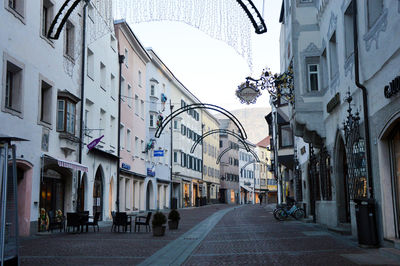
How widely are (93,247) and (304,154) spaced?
16356 millimetres

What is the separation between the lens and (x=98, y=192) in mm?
29078

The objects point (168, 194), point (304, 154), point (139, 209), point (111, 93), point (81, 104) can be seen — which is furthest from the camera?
point (168, 194)

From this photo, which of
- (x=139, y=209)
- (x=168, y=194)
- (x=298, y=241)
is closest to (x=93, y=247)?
(x=298, y=241)

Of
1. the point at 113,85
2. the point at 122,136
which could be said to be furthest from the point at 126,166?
the point at 113,85

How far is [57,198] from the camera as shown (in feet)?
74.7

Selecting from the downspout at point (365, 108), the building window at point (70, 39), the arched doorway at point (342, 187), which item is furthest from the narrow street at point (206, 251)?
the building window at point (70, 39)

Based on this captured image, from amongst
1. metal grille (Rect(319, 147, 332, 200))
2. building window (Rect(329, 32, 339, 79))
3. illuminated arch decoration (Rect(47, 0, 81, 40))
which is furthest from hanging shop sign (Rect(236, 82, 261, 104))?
illuminated arch decoration (Rect(47, 0, 81, 40))

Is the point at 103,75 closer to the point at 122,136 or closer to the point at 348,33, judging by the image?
the point at 122,136

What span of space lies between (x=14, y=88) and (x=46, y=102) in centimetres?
294

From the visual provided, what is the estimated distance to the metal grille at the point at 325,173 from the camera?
19578 millimetres

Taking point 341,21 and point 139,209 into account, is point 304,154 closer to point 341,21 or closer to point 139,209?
point 341,21

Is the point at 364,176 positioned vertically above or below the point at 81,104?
below

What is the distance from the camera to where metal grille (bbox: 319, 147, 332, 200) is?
771 inches

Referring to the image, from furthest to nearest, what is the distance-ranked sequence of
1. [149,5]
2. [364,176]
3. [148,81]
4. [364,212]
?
[148,81] < [364,176] < [364,212] < [149,5]
